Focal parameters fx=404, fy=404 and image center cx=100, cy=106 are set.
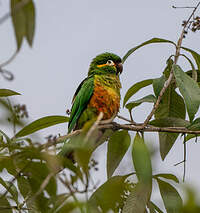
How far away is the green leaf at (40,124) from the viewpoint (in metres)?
2.20

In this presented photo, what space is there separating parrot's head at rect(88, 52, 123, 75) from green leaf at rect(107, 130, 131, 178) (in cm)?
126

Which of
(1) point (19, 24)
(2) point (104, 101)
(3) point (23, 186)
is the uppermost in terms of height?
(1) point (19, 24)

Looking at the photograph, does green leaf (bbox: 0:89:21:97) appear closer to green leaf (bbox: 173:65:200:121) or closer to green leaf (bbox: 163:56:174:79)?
green leaf (bbox: 173:65:200:121)

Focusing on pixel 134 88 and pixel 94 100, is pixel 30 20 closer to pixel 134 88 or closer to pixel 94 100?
pixel 134 88

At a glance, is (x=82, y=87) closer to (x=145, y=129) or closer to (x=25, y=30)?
(x=145, y=129)

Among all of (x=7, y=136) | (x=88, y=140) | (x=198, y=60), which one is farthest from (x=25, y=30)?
(x=198, y=60)

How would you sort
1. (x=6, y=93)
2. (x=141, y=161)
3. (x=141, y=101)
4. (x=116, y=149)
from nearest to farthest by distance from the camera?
(x=141, y=161), (x=6, y=93), (x=116, y=149), (x=141, y=101)

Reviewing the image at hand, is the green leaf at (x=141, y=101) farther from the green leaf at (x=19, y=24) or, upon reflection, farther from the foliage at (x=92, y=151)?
the green leaf at (x=19, y=24)

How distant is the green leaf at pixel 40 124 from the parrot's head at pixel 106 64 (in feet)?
4.29

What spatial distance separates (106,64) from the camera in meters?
3.69

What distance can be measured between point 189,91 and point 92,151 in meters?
0.73

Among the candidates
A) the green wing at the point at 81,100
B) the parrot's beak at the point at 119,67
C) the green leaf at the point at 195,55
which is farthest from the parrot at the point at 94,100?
the green leaf at the point at 195,55

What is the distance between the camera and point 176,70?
94.8 inches

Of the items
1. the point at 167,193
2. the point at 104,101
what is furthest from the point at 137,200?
the point at 104,101
